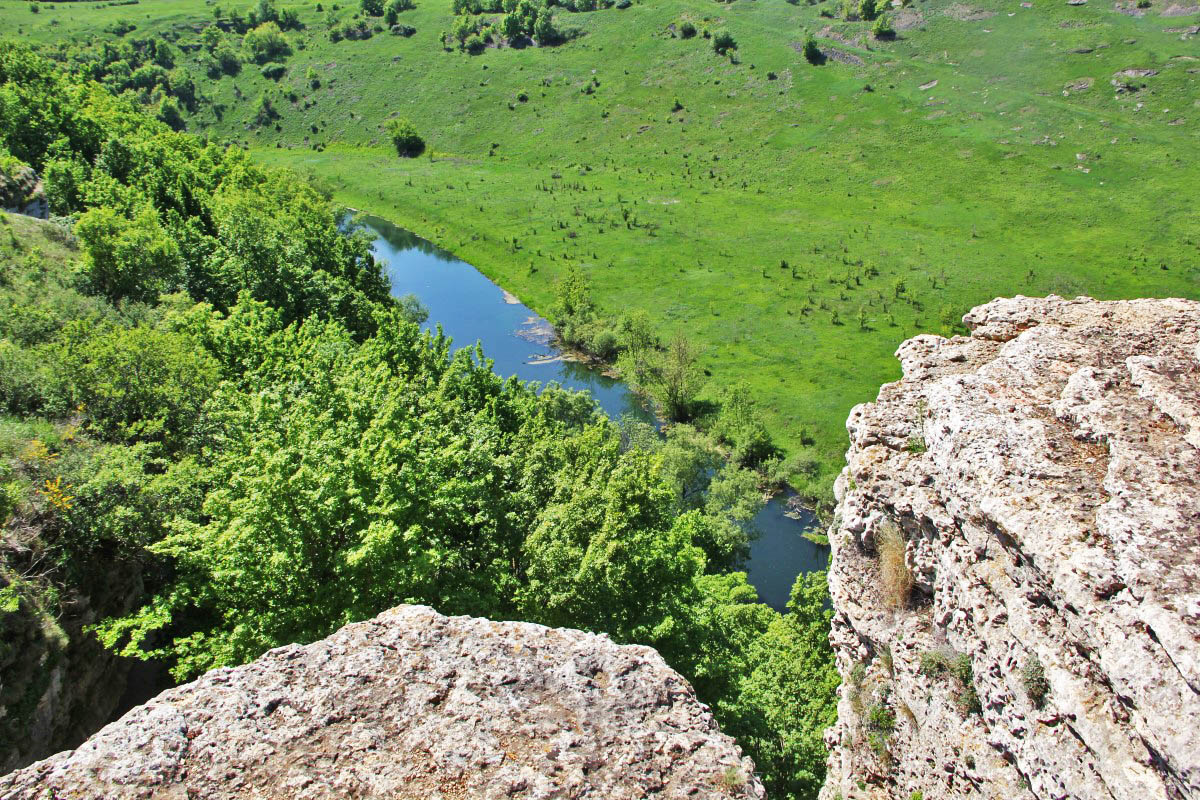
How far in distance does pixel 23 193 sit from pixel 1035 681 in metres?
77.1

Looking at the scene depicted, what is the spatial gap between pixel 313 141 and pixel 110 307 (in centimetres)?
13819

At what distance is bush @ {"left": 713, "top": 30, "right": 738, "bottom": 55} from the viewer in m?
156

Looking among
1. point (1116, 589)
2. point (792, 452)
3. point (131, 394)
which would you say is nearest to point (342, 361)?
point (131, 394)

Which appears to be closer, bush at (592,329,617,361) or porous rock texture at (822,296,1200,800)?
porous rock texture at (822,296,1200,800)

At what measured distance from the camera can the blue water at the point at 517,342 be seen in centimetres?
5251

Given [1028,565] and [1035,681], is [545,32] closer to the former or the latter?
[1028,565]

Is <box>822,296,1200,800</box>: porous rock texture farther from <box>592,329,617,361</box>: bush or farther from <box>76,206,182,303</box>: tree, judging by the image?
<box>592,329,617,361</box>: bush

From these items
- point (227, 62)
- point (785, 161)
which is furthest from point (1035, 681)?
point (227, 62)

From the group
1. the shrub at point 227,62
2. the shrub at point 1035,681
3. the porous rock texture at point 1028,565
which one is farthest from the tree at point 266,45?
the shrub at point 1035,681

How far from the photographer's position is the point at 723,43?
156625 millimetres

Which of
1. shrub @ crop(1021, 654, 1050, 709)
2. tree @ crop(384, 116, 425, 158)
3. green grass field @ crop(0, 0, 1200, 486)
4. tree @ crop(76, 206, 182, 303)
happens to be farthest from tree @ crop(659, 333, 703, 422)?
tree @ crop(384, 116, 425, 158)

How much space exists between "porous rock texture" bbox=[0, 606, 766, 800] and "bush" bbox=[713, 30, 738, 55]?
167m

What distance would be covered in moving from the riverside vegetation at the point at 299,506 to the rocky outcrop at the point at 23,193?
1470 centimetres

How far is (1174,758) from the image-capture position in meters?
9.04
